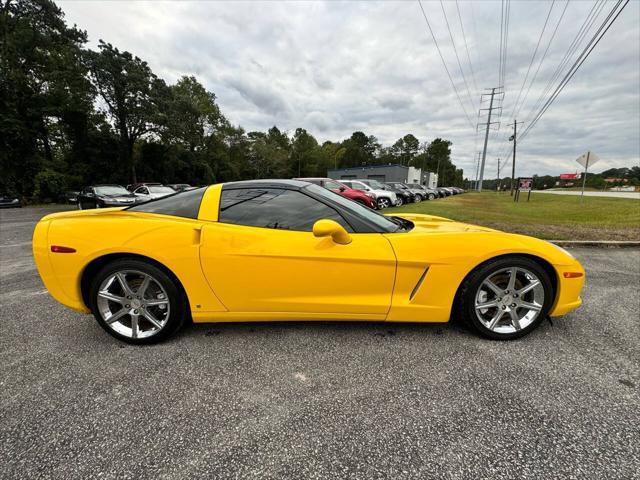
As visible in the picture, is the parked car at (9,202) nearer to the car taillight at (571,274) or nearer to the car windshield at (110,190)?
the car windshield at (110,190)

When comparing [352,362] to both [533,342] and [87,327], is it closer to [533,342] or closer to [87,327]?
[533,342]

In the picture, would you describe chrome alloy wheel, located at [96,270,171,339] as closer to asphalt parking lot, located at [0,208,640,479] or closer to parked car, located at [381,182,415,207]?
asphalt parking lot, located at [0,208,640,479]

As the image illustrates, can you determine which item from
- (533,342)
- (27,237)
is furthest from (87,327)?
(27,237)

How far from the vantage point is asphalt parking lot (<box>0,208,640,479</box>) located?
135cm

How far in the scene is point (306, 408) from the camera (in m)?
1.66

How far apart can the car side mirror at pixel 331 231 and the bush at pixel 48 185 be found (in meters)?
26.6

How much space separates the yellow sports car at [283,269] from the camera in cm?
212

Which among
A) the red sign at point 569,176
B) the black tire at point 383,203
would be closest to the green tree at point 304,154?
the black tire at point 383,203

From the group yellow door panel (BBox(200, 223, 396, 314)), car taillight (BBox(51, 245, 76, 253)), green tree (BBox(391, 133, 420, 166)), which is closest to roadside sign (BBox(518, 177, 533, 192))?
yellow door panel (BBox(200, 223, 396, 314))

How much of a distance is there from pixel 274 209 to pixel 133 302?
131 cm

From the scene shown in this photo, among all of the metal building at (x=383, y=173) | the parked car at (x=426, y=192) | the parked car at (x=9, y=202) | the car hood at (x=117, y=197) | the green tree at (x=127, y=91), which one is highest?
the green tree at (x=127, y=91)

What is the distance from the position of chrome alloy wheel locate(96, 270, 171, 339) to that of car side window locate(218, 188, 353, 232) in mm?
787

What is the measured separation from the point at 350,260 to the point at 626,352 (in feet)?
7.04

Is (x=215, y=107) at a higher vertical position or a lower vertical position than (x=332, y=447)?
higher
